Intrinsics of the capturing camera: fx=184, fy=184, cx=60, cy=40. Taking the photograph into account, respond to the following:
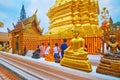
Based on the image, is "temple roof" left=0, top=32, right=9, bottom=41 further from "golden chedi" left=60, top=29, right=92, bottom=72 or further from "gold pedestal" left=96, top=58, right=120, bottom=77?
"gold pedestal" left=96, top=58, right=120, bottom=77

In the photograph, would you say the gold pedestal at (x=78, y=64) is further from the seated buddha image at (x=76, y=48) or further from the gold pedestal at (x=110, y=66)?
the gold pedestal at (x=110, y=66)

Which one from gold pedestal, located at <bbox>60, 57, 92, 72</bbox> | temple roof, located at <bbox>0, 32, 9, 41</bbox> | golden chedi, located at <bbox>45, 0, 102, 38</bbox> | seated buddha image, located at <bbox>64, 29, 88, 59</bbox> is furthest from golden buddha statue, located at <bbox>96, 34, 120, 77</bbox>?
temple roof, located at <bbox>0, 32, 9, 41</bbox>

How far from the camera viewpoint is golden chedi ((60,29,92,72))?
4210mm

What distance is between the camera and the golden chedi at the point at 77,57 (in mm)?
4210

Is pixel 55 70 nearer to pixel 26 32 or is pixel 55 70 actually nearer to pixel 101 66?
pixel 101 66

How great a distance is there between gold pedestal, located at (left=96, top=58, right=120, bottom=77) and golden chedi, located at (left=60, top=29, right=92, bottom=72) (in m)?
0.43

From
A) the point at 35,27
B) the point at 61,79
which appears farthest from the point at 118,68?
the point at 35,27

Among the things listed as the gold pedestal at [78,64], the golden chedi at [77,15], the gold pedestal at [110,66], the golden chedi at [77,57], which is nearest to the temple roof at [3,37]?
the golden chedi at [77,15]

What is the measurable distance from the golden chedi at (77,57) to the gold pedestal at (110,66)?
1.42 ft

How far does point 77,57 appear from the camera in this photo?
4488 mm

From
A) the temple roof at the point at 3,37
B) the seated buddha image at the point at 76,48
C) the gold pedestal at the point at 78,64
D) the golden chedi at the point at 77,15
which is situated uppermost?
the golden chedi at the point at 77,15

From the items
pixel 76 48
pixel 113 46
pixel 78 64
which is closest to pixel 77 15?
pixel 76 48

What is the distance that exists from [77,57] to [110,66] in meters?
1.10

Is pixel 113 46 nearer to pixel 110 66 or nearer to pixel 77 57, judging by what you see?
pixel 110 66
